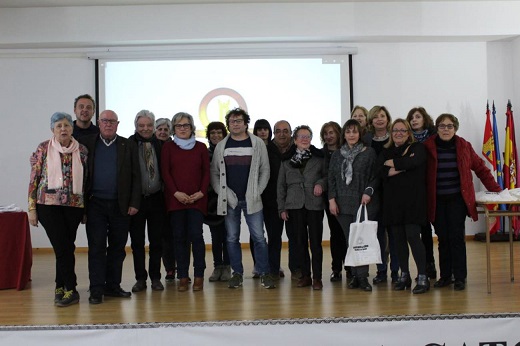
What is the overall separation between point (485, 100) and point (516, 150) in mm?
766

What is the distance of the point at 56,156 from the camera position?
410cm

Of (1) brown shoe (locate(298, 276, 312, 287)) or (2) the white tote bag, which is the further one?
(1) brown shoe (locate(298, 276, 312, 287))

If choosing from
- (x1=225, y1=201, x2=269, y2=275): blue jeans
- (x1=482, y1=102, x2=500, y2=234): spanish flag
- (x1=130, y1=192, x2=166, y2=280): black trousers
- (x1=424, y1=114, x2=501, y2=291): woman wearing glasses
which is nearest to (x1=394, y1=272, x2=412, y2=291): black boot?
(x1=424, y1=114, x2=501, y2=291): woman wearing glasses

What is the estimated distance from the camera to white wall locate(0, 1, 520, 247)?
760cm

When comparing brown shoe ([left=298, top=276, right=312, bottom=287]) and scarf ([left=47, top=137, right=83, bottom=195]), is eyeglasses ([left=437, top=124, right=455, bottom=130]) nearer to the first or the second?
brown shoe ([left=298, top=276, right=312, bottom=287])

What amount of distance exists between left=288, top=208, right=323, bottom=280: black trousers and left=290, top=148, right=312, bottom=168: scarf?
34 cm

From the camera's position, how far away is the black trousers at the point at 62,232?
4094 millimetres

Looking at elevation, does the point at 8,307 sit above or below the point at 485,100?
below

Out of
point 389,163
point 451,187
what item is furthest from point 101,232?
point 451,187

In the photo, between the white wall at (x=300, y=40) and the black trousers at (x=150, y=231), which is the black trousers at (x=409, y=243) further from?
the white wall at (x=300, y=40)

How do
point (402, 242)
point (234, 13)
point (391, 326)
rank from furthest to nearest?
point (234, 13) → point (402, 242) → point (391, 326)

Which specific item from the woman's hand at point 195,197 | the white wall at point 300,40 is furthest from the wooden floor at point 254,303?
the white wall at point 300,40

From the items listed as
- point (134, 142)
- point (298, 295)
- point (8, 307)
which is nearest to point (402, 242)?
point (298, 295)

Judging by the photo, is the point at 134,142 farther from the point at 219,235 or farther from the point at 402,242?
the point at 402,242
